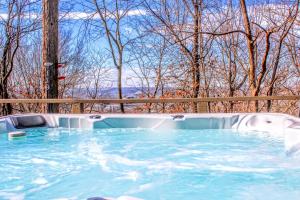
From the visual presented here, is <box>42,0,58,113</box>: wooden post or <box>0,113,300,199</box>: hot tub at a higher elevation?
<box>42,0,58,113</box>: wooden post

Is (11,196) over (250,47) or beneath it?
beneath

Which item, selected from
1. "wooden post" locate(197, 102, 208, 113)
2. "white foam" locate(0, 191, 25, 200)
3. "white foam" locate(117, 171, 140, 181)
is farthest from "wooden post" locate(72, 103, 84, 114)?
"white foam" locate(0, 191, 25, 200)

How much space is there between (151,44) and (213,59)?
1204 millimetres

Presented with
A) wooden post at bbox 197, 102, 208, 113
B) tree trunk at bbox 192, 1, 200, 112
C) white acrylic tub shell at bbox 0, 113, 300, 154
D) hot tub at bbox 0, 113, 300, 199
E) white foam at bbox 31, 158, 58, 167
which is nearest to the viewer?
hot tub at bbox 0, 113, 300, 199

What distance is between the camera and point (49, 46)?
5152mm

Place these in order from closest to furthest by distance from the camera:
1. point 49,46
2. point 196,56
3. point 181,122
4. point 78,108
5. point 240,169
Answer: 1. point 240,169
2. point 181,122
3. point 78,108
4. point 49,46
5. point 196,56

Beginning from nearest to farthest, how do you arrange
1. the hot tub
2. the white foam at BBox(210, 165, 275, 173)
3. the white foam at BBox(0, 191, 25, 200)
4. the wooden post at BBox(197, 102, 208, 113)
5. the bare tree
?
the white foam at BBox(0, 191, 25, 200)
the hot tub
the white foam at BBox(210, 165, 275, 173)
the wooden post at BBox(197, 102, 208, 113)
the bare tree

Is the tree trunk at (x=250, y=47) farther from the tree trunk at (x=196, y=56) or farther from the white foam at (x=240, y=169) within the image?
the white foam at (x=240, y=169)

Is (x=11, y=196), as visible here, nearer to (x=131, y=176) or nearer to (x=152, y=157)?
(x=131, y=176)

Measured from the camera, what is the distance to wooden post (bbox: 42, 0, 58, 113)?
514 cm

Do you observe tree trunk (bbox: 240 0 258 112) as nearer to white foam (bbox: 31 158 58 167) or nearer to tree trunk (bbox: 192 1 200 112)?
tree trunk (bbox: 192 1 200 112)

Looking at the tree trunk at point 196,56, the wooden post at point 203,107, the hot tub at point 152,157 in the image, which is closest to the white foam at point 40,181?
the hot tub at point 152,157

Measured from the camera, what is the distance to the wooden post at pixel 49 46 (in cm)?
514

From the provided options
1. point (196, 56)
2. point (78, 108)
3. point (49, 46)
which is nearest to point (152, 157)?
point (78, 108)
